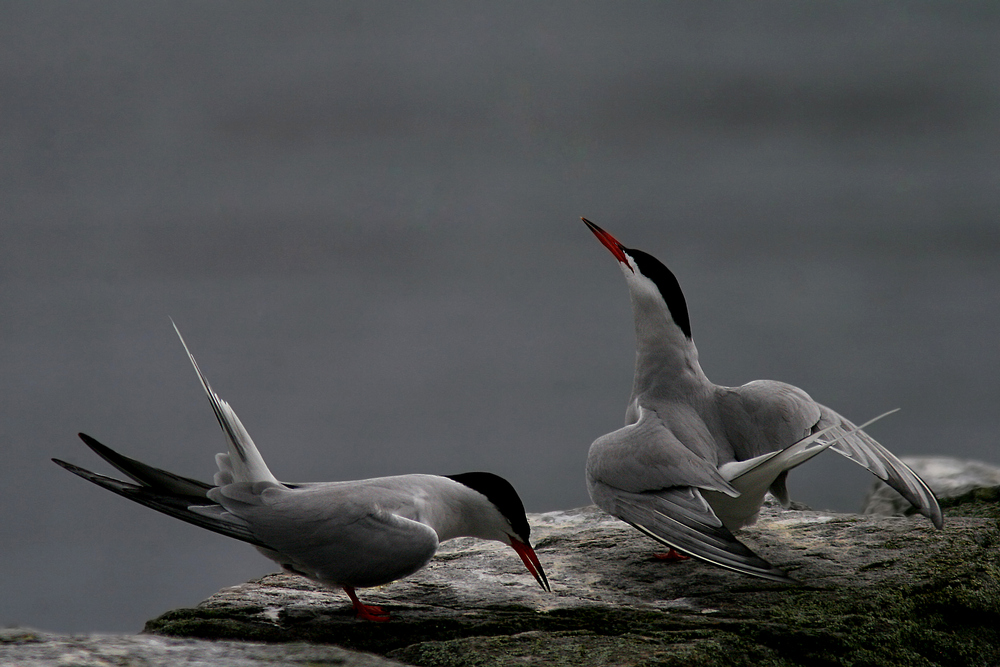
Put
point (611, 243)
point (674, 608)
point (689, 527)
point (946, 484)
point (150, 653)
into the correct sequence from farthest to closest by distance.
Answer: point (946, 484)
point (611, 243)
point (674, 608)
point (689, 527)
point (150, 653)

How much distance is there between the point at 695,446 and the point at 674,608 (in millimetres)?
440

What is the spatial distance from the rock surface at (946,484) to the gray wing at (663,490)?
4.79 feet

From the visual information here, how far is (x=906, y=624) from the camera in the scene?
2252mm

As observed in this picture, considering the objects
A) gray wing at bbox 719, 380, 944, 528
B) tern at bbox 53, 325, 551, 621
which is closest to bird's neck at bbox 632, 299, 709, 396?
gray wing at bbox 719, 380, 944, 528

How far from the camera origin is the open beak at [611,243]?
10.0 ft

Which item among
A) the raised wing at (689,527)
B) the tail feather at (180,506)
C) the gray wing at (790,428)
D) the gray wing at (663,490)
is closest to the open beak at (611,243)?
the gray wing at (790,428)

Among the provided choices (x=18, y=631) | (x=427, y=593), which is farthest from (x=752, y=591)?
(x=18, y=631)

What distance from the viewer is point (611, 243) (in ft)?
10.1

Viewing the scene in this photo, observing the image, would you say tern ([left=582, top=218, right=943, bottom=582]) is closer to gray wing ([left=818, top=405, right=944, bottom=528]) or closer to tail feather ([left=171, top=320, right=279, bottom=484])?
gray wing ([left=818, top=405, right=944, bottom=528])

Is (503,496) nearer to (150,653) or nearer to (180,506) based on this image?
(180,506)

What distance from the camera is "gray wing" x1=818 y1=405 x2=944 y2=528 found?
2406mm

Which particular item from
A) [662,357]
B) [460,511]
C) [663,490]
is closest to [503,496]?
[460,511]

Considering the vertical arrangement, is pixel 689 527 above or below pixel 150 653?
above

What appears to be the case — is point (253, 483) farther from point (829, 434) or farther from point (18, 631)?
point (829, 434)
